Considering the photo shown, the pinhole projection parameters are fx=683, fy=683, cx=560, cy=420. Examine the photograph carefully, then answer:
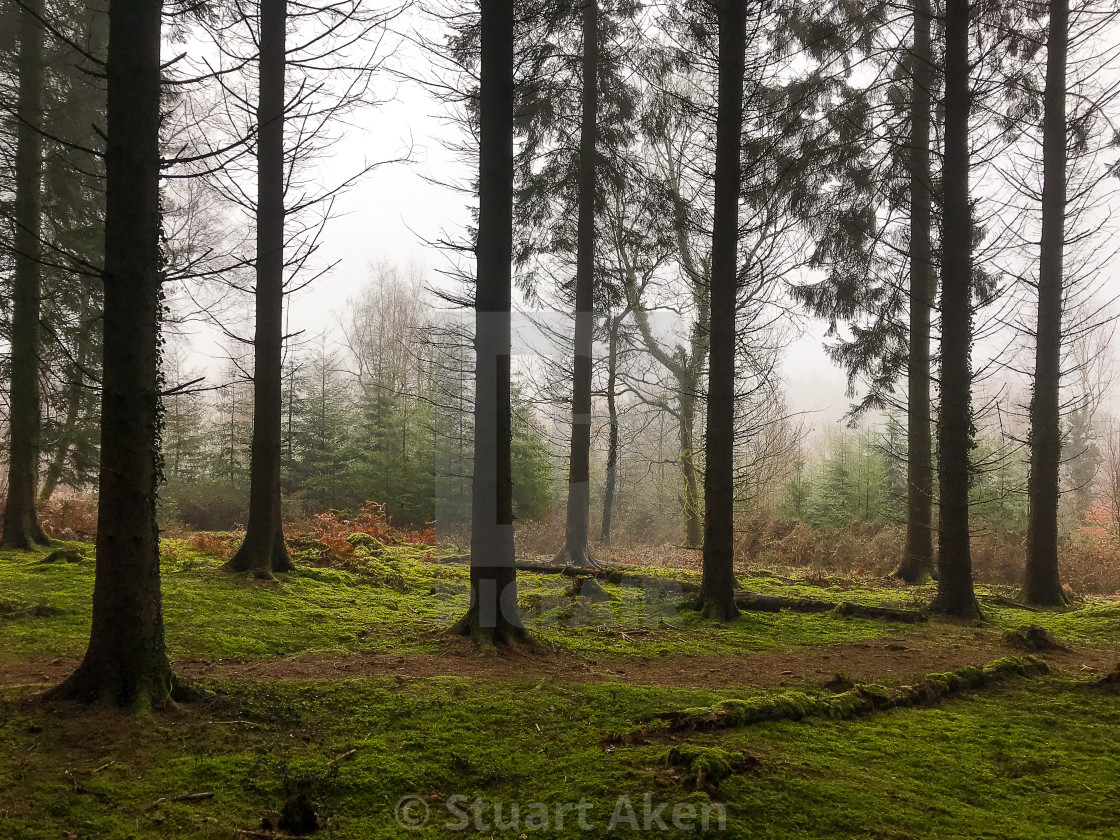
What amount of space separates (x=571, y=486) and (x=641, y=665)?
6.56 m

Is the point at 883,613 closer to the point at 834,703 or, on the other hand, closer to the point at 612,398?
the point at 834,703

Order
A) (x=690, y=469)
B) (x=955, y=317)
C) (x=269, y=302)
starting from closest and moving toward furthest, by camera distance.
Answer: (x=269, y=302)
(x=955, y=317)
(x=690, y=469)

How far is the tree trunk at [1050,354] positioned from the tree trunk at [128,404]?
10.3m

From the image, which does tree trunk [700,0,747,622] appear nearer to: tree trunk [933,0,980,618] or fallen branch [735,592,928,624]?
fallen branch [735,592,928,624]

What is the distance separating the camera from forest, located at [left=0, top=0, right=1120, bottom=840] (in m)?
3.25

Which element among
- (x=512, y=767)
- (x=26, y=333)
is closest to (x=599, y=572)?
(x=512, y=767)

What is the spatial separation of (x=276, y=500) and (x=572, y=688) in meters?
5.25

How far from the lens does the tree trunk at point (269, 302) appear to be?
8.30 metres

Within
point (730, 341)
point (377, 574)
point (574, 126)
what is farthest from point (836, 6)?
point (377, 574)

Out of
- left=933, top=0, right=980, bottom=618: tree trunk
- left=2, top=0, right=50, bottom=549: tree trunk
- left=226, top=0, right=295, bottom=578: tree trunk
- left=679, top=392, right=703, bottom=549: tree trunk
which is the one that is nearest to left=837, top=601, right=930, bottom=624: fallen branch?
left=933, top=0, right=980, bottom=618: tree trunk

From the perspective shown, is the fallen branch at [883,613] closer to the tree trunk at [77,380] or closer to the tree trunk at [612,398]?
the tree trunk at [612,398]

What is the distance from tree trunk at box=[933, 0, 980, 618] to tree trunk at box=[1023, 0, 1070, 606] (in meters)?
1.65

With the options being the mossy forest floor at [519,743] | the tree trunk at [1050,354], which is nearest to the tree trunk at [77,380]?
the mossy forest floor at [519,743]

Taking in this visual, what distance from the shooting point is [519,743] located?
369 cm
